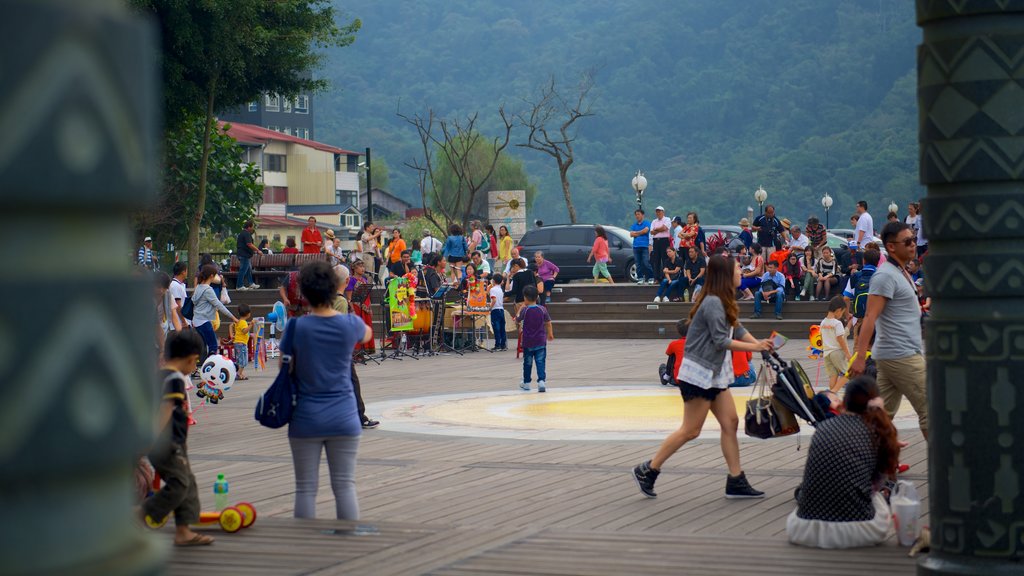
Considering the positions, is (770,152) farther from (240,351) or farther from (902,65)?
(240,351)

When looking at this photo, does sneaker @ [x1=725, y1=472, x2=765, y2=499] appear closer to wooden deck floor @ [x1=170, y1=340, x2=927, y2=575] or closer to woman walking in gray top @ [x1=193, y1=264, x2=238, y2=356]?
wooden deck floor @ [x1=170, y1=340, x2=927, y2=575]

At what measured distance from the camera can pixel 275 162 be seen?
112 metres

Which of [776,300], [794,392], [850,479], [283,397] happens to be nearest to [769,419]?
[794,392]

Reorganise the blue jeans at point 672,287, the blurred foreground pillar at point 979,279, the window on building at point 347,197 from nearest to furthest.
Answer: the blurred foreground pillar at point 979,279
the blue jeans at point 672,287
the window on building at point 347,197

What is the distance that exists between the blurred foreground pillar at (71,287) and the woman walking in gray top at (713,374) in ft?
26.0

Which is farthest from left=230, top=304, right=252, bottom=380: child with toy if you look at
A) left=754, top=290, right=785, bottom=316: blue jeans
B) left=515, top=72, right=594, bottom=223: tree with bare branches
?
left=515, top=72, right=594, bottom=223: tree with bare branches

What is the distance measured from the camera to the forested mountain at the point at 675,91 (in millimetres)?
139250

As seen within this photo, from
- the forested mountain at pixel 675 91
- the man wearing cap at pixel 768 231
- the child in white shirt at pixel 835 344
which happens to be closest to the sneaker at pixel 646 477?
the child in white shirt at pixel 835 344

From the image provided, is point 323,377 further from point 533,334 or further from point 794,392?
point 533,334

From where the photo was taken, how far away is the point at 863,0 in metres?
173

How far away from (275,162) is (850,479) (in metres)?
107

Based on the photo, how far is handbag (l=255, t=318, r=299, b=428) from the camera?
7.27 metres

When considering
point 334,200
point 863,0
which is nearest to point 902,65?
point 863,0

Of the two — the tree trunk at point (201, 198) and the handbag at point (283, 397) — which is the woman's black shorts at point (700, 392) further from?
the tree trunk at point (201, 198)
